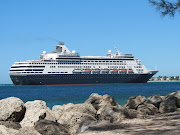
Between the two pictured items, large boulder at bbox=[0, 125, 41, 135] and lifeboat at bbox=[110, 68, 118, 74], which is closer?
large boulder at bbox=[0, 125, 41, 135]

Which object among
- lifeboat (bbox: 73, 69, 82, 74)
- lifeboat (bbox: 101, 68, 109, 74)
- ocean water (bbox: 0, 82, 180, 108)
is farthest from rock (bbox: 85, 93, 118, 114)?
lifeboat (bbox: 101, 68, 109, 74)

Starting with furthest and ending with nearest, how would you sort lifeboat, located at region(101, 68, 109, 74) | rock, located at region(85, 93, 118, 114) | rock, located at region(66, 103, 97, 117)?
lifeboat, located at region(101, 68, 109, 74) → rock, located at region(85, 93, 118, 114) → rock, located at region(66, 103, 97, 117)

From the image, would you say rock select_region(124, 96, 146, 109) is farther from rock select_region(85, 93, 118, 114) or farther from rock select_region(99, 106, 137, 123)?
rock select_region(99, 106, 137, 123)

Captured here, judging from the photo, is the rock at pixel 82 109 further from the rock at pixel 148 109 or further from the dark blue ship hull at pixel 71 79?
the dark blue ship hull at pixel 71 79

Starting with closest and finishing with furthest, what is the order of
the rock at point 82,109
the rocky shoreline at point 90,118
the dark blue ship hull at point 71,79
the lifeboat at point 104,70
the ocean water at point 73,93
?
the rocky shoreline at point 90,118
the rock at point 82,109
the ocean water at point 73,93
the dark blue ship hull at point 71,79
the lifeboat at point 104,70

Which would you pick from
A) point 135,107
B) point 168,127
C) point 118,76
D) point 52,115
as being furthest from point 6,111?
point 118,76

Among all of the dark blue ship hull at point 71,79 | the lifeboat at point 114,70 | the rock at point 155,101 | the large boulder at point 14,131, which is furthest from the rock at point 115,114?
the lifeboat at point 114,70

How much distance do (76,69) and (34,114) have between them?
44.9 meters

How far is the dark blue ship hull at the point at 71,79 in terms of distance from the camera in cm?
4913

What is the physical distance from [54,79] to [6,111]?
4403 cm

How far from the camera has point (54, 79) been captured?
49688 millimetres

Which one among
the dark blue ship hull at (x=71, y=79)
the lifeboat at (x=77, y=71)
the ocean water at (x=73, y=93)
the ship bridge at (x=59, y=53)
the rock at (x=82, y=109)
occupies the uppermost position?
the ship bridge at (x=59, y=53)

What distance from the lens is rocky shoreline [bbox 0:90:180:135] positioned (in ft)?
13.8

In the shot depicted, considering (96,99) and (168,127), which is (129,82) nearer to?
(96,99)
